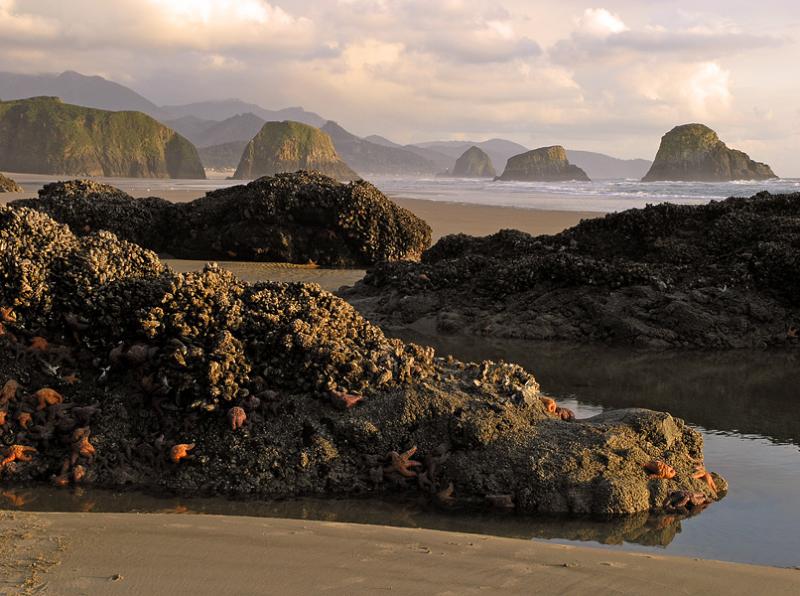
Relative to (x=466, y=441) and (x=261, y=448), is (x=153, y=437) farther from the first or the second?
(x=466, y=441)

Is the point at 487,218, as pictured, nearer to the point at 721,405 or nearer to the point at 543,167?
the point at 721,405

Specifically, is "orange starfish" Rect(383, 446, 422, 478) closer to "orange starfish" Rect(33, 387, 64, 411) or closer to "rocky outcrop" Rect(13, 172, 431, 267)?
"orange starfish" Rect(33, 387, 64, 411)

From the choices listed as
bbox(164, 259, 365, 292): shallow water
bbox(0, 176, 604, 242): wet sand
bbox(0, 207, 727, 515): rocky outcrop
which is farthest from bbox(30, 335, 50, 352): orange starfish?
bbox(0, 176, 604, 242): wet sand

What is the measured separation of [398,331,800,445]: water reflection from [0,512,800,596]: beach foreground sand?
292cm

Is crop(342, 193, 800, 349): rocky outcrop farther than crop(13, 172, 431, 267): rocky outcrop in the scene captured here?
No

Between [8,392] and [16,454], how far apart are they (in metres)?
0.47

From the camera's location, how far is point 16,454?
5.04 m

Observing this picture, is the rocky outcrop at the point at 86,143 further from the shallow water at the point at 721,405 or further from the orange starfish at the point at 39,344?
the orange starfish at the point at 39,344

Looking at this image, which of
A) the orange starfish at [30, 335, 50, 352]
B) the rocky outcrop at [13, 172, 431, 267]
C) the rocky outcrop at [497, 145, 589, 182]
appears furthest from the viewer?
the rocky outcrop at [497, 145, 589, 182]

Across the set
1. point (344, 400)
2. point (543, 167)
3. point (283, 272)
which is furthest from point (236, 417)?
point (543, 167)

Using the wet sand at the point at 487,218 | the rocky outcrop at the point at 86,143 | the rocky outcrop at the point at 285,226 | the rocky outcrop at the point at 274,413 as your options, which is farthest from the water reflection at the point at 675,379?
the rocky outcrop at the point at 86,143

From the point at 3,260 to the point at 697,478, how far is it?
184 inches

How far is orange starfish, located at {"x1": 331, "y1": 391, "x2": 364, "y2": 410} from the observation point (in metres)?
5.29

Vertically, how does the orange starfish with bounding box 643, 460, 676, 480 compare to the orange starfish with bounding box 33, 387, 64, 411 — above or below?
below
